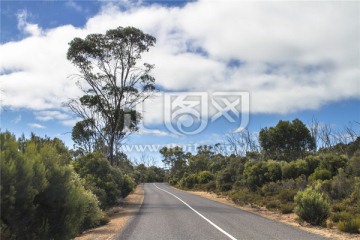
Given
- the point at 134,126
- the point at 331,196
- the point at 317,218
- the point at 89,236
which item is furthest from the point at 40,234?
the point at 134,126

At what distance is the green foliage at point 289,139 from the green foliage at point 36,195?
49756mm

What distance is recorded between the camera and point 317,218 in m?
15.5

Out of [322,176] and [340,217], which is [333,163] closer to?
[322,176]

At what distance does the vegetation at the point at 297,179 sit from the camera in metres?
15.9

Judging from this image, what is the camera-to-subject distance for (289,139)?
181 feet

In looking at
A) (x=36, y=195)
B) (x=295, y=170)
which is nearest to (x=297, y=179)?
(x=295, y=170)

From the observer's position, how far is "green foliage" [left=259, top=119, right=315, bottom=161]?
55.1 metres

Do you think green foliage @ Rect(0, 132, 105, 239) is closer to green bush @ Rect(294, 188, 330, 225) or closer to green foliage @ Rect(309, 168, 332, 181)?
green bush @ Rect(294, 188, 330, 225)

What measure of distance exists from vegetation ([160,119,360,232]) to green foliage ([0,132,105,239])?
9942 mm

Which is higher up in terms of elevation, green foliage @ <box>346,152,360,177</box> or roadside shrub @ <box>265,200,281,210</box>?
green foliage @ <box>346,152,360,177</box>

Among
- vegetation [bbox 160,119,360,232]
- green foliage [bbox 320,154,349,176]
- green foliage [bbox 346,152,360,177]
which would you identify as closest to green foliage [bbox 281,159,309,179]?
vegetation [bbox 160,119,360,232]

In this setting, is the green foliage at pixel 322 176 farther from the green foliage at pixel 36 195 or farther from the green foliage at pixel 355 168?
the green foliage at pixel 36 195

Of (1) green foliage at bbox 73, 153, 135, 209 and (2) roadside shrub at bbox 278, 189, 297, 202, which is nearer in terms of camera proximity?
(1) green foliage at bbox 73, 153, 135, 209

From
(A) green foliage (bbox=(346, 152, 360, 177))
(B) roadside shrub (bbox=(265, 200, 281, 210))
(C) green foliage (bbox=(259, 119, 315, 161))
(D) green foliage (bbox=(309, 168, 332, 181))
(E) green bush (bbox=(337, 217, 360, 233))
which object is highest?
(C) green foliage (bbox=(259, 119, 315, 161))
